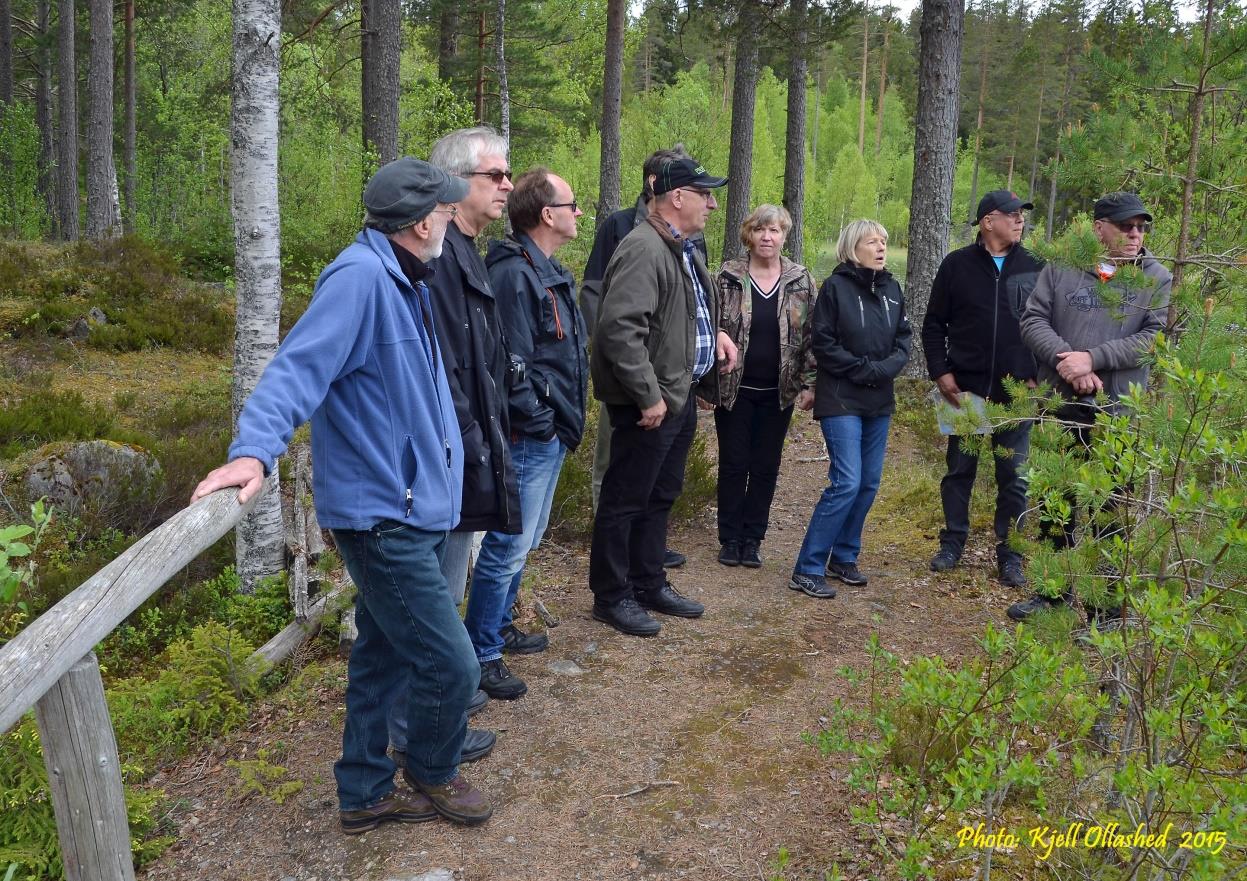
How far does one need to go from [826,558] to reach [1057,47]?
143ft

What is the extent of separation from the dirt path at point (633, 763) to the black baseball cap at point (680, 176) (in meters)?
2.28

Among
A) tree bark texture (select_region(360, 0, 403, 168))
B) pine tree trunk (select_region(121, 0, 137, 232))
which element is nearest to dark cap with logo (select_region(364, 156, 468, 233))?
tree bark texture (select_region(360, 0, 403, 168))

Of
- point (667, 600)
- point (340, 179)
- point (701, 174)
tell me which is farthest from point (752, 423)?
point (340, 179)

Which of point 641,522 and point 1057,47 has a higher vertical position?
point 1057,47

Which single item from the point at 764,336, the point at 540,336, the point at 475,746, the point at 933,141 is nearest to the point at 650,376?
the point at 540,336

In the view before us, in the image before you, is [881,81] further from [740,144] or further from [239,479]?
[239,479]

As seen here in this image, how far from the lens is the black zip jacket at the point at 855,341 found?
17.8 feet

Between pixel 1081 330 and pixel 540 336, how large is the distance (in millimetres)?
2937

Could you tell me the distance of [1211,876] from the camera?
2.20 meters

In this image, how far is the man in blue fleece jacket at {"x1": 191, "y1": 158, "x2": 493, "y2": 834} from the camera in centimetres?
271

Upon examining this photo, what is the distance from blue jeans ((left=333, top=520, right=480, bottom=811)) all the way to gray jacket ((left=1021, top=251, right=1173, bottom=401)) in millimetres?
3541

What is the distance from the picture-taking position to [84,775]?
2.35 m

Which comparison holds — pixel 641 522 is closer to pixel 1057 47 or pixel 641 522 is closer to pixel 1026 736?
pixel 1026 736

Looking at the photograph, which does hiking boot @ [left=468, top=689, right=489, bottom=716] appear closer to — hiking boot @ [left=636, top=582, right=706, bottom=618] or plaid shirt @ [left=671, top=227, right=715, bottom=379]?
Result: hiking boot @ [left=636, top=582, right=706, bottom=618]
